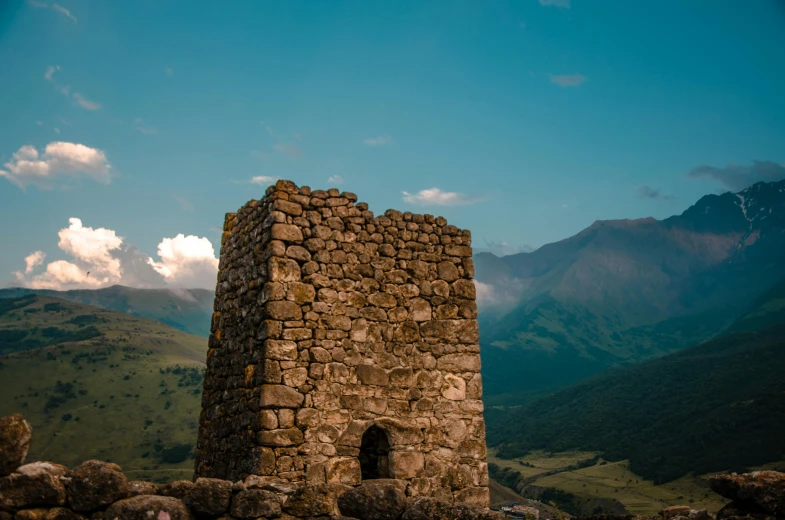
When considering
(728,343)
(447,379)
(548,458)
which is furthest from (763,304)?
(447,379)

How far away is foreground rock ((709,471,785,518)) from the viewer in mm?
3508

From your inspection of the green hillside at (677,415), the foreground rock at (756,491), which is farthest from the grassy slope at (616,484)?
the foreground rock at (756,491)

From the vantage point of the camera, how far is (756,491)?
3.58 meters

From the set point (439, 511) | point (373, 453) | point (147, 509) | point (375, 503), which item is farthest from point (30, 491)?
point (373, 453)

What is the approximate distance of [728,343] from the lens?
118 meters

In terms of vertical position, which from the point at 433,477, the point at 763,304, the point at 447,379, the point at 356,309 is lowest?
the point at 433,477

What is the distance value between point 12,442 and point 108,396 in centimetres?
11747

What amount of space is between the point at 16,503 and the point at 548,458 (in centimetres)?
9723

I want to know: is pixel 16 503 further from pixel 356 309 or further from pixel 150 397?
pixel 150 397

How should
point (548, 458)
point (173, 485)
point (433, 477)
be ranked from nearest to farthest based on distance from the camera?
point (173, 485)
point (433, 477)
point (548, 458)

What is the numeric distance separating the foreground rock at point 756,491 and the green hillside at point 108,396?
79.6 meters

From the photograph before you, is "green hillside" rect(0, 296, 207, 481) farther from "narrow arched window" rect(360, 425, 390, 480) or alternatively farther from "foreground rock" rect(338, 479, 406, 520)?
"foreground rock" rect(338, 479, 406, 520)

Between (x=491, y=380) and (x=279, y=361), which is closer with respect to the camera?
(x=279, y=361)

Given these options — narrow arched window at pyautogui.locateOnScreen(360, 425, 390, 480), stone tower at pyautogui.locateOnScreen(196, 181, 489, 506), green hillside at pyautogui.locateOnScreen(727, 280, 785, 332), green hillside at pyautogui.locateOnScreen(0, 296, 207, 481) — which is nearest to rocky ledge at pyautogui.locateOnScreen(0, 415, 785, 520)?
stone tower at pyautogui.locateOnScreen(196, 181, 489, 506)
